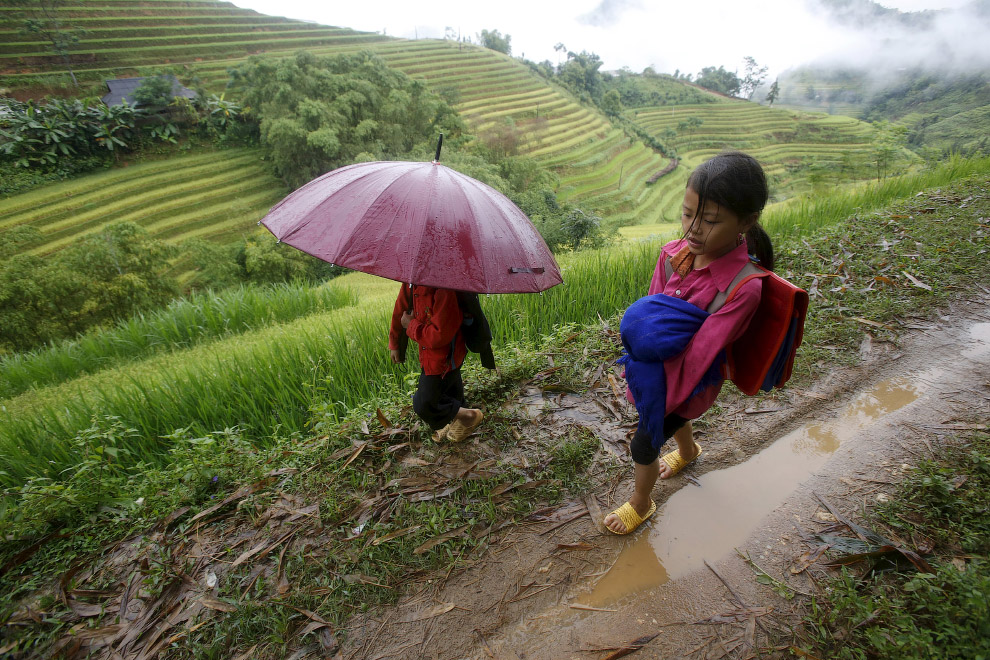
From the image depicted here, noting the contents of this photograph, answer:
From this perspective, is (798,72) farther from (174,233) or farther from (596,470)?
(596,470)

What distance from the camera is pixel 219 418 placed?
3.27 m

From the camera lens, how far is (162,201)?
2900cm

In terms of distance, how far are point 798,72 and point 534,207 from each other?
8594 centimetres

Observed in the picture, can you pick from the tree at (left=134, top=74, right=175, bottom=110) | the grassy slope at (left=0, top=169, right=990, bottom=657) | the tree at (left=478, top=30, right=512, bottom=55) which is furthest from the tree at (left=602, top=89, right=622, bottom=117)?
the grassy slope at (left=0, top=169, right=990, bottom=657)

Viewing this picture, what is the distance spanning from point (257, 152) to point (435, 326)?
4029 centimetres

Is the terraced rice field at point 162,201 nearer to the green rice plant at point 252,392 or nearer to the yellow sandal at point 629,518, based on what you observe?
the green rice plant at point 252,392

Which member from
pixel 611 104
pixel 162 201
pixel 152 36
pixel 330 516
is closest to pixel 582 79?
pixel 611 104

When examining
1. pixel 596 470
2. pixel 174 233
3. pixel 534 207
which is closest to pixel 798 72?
pixel 534 207

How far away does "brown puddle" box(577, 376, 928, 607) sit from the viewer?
1938 millimetres

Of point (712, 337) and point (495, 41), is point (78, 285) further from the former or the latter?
point (495, 41)

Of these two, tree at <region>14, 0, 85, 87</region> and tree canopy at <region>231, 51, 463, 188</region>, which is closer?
tree canopy at <region>231, 51, 463, 188</region>

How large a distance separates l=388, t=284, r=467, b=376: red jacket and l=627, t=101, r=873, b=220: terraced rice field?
132 feet

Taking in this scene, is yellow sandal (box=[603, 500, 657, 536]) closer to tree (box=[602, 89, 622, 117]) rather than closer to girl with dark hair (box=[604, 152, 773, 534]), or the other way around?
girl with dark hair (box=[604, 152, 773, 534])

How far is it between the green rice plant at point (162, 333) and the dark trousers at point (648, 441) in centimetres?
626
